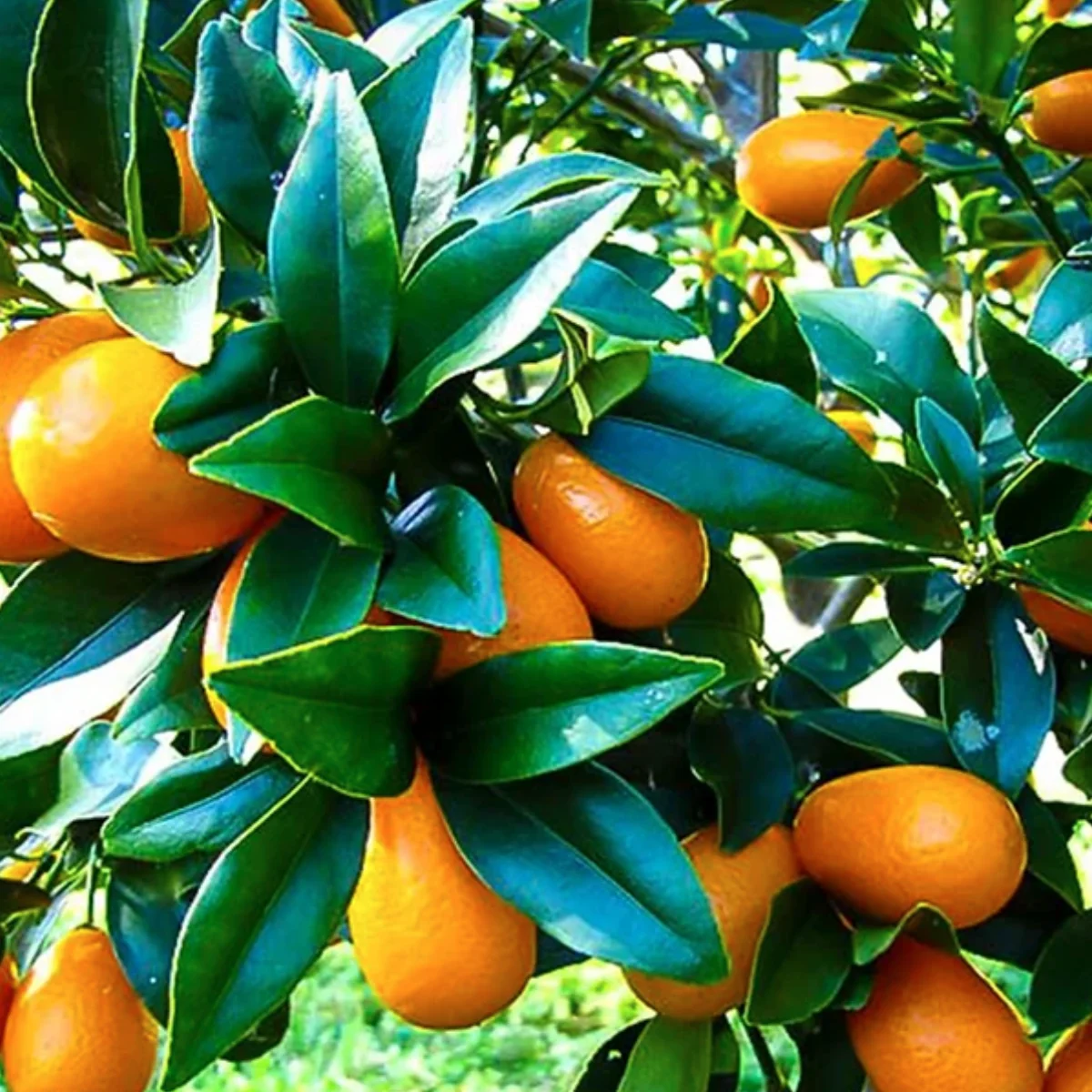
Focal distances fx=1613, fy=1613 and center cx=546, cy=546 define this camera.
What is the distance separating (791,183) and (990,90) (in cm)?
13

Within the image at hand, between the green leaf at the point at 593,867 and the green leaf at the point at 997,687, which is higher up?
the green leaf at the point at 593,867

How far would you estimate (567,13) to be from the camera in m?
0.86

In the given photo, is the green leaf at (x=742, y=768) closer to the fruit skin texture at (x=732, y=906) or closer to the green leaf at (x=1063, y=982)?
the fruit skin texture at (x=732, y=906)

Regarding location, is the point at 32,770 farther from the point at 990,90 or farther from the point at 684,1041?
the point at 990,90

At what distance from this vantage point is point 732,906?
2.09 feet

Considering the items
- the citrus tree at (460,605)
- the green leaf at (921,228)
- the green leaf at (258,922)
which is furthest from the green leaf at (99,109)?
the green leaf at (921,228)

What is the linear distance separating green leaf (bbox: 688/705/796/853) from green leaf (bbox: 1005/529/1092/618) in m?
0.14

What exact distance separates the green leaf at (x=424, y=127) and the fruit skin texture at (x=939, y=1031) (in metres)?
0.36

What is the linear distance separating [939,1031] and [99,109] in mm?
475

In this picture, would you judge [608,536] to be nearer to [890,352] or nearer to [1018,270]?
[890,352]

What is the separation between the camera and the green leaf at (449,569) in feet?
1.55

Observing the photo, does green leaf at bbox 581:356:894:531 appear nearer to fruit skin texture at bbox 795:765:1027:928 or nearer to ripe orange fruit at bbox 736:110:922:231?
fruit skin texture at bbox 795:765:1027:928

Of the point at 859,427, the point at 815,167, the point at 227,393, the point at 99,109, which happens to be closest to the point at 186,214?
the point at 99,109

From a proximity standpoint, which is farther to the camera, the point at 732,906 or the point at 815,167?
the point at 815,167
